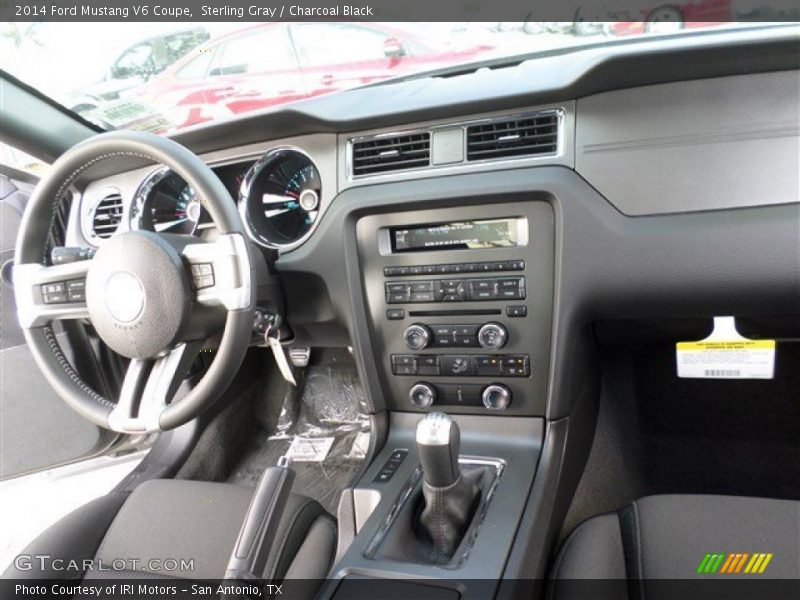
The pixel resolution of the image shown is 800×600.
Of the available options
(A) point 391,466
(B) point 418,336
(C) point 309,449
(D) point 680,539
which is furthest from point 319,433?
(D) point 680,539

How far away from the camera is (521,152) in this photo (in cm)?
121

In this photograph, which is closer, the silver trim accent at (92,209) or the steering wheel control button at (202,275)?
the steering wheel control button at (202,275)

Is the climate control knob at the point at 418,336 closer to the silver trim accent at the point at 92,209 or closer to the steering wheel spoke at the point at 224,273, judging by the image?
the steering wheel spoke at the point at 224,273

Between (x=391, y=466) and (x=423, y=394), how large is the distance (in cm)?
18

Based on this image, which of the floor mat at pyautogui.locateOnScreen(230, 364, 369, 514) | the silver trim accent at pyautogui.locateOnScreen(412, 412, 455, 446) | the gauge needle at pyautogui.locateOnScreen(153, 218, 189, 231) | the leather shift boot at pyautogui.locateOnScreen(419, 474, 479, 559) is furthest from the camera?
the floor mat at pyautogui.locateOnScreen(230, 364, 369, 514)

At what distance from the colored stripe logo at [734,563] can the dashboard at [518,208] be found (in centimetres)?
39

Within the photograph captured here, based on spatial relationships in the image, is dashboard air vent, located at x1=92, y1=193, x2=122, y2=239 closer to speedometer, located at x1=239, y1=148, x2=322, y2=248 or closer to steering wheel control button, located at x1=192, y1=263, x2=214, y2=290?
speedometer, located at x1=239, y1=148, x2=322, y2=248

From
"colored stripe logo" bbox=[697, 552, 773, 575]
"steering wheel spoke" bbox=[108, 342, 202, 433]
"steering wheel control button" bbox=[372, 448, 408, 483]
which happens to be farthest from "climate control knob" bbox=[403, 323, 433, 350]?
"colored stripe logo" bbox=[697, 552, 773, 575]

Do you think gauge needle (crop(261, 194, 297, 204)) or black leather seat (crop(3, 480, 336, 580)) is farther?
gauge needle (crop(261, 194, 297, 204))


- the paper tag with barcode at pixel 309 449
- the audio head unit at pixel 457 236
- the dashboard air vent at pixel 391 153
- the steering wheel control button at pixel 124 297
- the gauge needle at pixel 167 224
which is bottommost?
the paper tag with barcode at pixel 309 449

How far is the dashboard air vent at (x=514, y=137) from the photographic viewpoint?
119 centimetres

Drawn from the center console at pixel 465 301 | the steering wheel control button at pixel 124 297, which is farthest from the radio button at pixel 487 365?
the steering wheel control button at pixel 124 297

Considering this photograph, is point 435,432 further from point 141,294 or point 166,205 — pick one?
point 166,205

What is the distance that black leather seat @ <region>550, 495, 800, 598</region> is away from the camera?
3.38 feet
